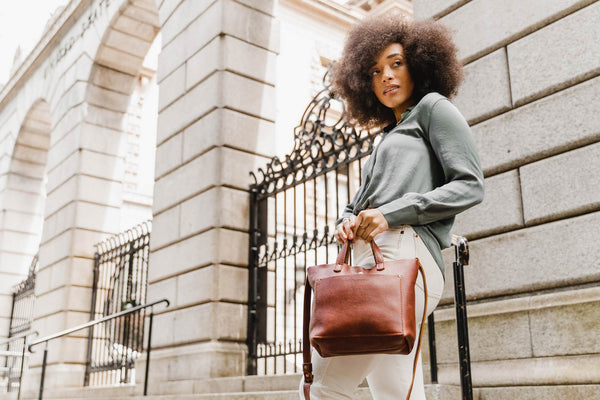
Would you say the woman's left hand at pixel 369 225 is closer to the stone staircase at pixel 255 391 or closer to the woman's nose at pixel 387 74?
the woman's nose at pixel 387 74

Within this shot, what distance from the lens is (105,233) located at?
490 inches

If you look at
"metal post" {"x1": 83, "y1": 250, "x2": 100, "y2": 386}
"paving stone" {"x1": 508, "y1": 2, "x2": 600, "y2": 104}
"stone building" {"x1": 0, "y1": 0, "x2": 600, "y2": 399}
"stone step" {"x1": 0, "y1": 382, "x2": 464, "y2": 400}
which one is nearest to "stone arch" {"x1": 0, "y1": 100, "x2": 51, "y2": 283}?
"stone building" {"x1": 0, "y1": 0, "x2": 600, "y2": 399}

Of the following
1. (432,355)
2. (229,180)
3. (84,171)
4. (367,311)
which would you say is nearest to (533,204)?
(432,355)

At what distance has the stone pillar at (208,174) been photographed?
7770 millimetres

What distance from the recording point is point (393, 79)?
110 inches

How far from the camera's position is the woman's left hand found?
7.50ft

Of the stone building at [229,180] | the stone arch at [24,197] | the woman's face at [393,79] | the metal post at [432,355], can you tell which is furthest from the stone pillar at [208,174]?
the stone arch at [24,197]

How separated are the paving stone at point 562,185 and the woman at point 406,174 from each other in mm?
1619

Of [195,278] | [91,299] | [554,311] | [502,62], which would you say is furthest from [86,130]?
[554,311]

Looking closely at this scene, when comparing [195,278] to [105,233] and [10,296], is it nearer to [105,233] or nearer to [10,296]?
[105,233]

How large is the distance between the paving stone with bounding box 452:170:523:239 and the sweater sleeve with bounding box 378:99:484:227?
7.61 feet

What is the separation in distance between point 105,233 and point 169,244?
419cm

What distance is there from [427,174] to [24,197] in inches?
639

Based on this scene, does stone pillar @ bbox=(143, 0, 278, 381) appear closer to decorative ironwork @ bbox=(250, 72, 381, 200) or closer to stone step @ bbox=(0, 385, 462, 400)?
decorative ironwork @ bbox=(250, 72, 381, 200)
